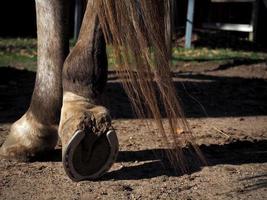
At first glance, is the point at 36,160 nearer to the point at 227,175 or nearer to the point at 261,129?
the point at 227,175

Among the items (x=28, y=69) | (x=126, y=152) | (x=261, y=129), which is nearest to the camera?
(x=126, y=152)

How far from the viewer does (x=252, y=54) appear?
27.9 ft

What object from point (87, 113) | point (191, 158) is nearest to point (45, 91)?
point (87, 113)

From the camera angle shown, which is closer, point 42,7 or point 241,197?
point 241,197

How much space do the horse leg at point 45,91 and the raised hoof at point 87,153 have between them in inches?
16.8

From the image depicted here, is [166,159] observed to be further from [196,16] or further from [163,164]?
[196,16]

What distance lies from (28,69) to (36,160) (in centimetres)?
373

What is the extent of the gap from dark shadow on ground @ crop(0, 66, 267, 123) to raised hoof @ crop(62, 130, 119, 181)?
1.29m

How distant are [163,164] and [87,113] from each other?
0.66 m

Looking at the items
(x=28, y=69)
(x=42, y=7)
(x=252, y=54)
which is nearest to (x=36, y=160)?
(x=42, y=7)

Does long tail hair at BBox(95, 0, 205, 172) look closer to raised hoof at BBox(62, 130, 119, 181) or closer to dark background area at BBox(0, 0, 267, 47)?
raised hoof at BBox(62, 130, 119, 181)

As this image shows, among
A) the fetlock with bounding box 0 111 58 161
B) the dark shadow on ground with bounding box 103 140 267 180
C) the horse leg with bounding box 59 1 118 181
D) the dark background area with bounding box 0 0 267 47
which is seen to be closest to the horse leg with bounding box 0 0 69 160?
the fetlock with bounding box 0 111 58 161

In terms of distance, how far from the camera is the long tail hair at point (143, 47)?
2027 millimetres

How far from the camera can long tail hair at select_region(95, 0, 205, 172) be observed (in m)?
2.03
